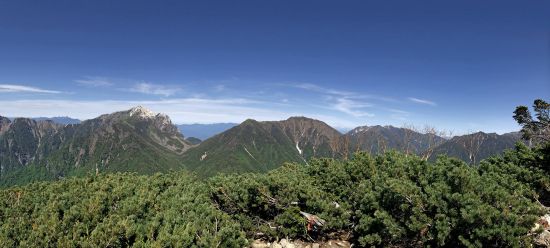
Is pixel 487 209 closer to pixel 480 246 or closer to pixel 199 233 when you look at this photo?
pixel 480 246

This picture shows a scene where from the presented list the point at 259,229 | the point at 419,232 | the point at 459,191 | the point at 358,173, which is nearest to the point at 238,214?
the point at 259,229

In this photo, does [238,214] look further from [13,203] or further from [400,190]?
[13,203]

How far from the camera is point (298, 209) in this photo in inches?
794

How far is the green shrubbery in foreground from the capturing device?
559 inches

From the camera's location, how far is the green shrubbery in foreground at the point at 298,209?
46.6 feet

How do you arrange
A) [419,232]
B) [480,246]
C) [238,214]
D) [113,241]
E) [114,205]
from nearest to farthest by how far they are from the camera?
1. [113,241]
2. [480,246]
3. [419,232]
4. [114,205]
5. [238,214]

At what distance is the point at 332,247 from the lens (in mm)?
19766

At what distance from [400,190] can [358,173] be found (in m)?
7.49

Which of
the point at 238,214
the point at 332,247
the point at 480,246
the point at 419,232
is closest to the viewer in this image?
the point at 480,246

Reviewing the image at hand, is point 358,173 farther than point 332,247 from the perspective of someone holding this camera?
Yes

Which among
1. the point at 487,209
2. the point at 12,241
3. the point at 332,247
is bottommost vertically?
the point at 332,247

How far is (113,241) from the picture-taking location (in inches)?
527

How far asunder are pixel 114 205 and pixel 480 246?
16.7 m

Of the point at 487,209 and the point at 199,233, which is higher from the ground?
the point at 487,209
